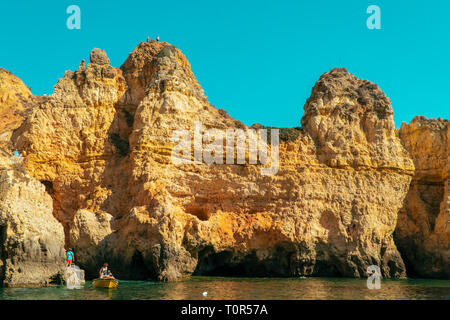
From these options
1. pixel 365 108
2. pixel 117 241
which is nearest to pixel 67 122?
pixel 117 241

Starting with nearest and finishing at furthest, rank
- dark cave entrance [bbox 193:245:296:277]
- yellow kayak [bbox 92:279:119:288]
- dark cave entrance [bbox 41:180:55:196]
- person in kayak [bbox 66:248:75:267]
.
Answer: yellow kayak [bbox 92:279:119:288], person in kayak [bbox 66:248:75:267], dark cave entrance [bbox 193:245:296:277], dark cave entrance [bbox 41:180:55:196]

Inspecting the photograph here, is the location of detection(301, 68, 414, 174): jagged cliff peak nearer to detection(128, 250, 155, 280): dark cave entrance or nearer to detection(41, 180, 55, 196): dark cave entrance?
detection(128, 250, 155, 280): dark cave entrance

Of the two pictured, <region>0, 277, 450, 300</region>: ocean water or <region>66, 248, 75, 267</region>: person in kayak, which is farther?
<region>66, 248, 75, 267</region>: person in kayak

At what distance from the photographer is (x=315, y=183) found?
108 feet

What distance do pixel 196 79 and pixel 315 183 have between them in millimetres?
10831

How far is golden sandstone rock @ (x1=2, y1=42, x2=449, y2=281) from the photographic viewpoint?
101 ft

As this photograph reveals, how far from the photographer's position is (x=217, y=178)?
32.4m

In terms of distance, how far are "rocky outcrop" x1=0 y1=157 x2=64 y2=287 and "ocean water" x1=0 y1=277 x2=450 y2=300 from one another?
1089 mm

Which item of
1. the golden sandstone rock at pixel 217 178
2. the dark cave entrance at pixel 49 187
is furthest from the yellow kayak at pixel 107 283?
the dark cave entrance at pixel 49 187

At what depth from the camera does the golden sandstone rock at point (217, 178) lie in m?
30.8

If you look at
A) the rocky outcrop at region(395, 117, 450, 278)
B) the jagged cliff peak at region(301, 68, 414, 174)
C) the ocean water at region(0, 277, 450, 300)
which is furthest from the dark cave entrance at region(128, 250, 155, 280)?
the rocky outcrop at region(395, 117, 450, 278)

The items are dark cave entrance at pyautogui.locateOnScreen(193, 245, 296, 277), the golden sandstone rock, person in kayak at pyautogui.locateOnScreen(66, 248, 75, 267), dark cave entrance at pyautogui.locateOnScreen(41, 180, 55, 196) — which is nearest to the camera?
person in kayak at pyautogui.locateOnScreen(66, 248, 75, 267)

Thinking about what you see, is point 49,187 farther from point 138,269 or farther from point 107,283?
point 107,283
